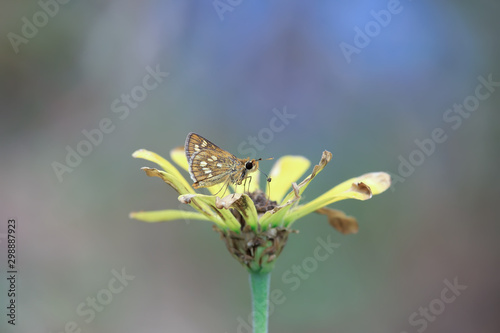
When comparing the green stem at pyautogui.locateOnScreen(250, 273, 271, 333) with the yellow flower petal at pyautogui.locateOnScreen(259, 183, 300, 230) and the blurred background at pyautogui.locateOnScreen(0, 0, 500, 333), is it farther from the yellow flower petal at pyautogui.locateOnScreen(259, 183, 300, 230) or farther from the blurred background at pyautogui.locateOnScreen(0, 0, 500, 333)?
the blurred background at pyautogui.locateOnScreen(0, 0, 500, 333)

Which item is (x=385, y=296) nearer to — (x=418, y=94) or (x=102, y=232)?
(x=418, y=94)

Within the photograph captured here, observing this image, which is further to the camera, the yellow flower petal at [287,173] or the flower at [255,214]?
the yellow flower petal at [287,173]

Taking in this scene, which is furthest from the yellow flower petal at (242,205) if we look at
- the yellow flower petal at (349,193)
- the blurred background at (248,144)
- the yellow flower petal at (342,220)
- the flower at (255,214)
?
the blurred background at (248,144)

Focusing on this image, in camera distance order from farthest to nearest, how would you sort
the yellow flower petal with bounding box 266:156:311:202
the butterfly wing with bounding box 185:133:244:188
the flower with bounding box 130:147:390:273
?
the yellow flower petal with bounding box 266:156:311:202, the butterfly wing with bounding box 185:133:244:188, the flower with bounding box 130:147:390:273

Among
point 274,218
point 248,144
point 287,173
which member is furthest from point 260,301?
point 248,144

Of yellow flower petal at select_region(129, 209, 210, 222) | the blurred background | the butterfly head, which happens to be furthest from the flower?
the blurred background

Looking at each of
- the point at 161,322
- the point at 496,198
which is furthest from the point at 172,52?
the point at 496,198

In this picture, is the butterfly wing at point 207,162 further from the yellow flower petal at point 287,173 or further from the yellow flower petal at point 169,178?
the yellow flower petal at point 287,173
